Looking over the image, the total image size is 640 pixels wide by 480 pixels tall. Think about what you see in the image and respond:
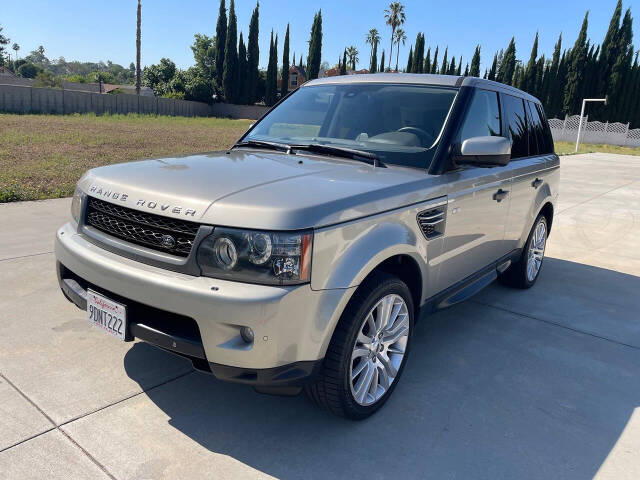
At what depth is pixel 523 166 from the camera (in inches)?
173

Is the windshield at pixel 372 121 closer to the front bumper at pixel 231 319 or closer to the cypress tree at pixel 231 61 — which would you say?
the front bumper at pixel 231 319

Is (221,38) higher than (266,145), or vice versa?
(221,38)

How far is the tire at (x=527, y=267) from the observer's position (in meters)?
4.96

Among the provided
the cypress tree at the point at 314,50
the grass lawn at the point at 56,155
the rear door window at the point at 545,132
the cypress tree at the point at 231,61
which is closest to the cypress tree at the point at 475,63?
the cypress tree at the point at 314,50

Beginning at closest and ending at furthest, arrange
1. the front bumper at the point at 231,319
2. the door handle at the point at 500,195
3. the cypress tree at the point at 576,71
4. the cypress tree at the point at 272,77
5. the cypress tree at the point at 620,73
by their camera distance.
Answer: the front bumper at the point at 231,319 < the door handle at the point at 500,195 < the cypress tree at the point at 620,73 < the cypress tree at the point at 576,71 < the cypress tree at the point at 272,77

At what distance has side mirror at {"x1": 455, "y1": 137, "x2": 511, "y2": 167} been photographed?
3.08 metres

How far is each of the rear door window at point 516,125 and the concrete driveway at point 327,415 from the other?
145cm

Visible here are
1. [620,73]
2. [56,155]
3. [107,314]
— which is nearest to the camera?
[107,314]

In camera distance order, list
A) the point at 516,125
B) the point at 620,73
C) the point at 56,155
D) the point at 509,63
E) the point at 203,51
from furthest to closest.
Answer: the point at 203,51 < the point at 509,63 < the point at 620,73 < the point at 56,155 < the point at 516,125

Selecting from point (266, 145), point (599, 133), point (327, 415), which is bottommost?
point (327, 415)

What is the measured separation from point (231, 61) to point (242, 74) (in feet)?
5.52

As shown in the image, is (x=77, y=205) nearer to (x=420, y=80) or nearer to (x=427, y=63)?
(x=420, y=80)

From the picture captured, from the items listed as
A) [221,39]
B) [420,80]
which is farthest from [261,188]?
[221,39]

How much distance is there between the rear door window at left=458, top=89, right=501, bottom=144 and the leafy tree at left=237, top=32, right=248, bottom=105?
5169cm
